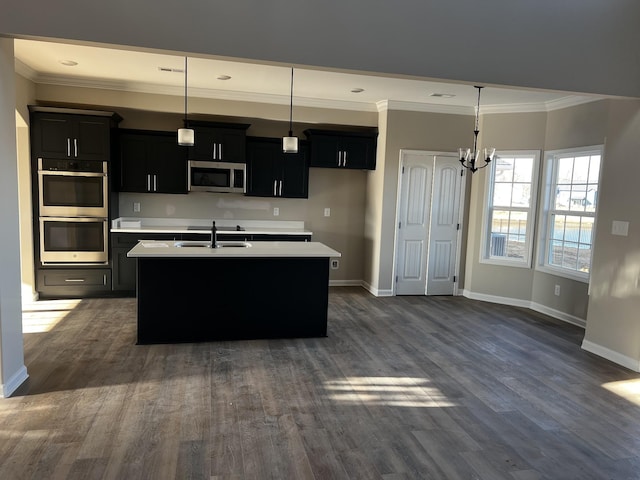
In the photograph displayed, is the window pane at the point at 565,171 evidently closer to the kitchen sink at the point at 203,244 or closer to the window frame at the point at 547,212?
the window frame at the point at 547,212

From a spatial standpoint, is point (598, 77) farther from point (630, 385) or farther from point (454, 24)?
point (630, 385)

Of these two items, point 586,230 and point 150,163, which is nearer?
point 586,230

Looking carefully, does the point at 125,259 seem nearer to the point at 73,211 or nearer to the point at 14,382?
the point at 73,211

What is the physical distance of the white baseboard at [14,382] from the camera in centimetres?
313

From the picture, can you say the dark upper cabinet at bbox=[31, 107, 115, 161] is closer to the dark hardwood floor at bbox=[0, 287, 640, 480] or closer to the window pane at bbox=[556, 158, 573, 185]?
the dark hardwood floor at bbox=[0, 287, 640, 480]

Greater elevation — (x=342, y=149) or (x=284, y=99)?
(x=284, y=99)

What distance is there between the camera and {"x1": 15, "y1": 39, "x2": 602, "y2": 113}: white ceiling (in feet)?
15.2

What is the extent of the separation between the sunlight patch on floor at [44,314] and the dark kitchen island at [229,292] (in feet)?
4.06

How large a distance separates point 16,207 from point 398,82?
3.95 meters

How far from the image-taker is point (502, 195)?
6.38 metres

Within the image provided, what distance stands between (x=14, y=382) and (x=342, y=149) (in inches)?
188

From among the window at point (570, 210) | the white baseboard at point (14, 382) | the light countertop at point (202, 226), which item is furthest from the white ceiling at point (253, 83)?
the white baseboard at point (14, 382)

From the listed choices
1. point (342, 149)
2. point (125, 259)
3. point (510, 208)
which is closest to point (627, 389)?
point (510, 208)

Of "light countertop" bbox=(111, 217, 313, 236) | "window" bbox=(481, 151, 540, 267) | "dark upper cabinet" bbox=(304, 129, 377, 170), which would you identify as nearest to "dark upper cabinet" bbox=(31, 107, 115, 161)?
"light countertop" bbox=(111, 217, 313, 236)
